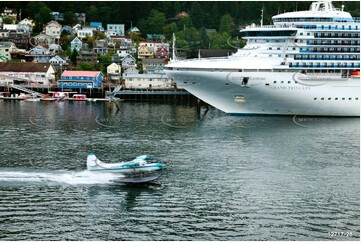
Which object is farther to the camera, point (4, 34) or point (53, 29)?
point (53, 29)

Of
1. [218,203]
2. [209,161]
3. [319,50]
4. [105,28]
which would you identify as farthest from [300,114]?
[105,28]

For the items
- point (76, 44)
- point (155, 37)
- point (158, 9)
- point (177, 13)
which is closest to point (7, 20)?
point (76, 44)

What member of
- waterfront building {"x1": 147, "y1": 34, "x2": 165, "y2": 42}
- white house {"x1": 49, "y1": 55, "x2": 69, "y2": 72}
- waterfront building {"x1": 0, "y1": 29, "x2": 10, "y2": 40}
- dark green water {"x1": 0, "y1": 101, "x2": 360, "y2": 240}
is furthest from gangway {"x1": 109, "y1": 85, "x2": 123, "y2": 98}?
waterfront building {"x1": 147, "y1": 34, "x2": 165, "y2": 42}

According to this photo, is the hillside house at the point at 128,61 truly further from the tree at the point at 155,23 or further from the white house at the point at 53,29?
the tree at the point at 155,23

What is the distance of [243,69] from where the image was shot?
Answer: 169 feet

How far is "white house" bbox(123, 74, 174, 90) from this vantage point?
75438 millimetres

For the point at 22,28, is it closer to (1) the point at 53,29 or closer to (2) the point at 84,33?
(1) the point at 53,29

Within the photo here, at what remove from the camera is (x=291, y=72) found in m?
52.2

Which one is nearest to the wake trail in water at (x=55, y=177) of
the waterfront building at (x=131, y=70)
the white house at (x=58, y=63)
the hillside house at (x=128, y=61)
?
the waterfront building at (x=131, y=70)

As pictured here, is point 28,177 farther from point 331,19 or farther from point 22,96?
point 22,96

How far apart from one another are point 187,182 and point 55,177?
6.08 m

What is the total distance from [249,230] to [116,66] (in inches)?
2373

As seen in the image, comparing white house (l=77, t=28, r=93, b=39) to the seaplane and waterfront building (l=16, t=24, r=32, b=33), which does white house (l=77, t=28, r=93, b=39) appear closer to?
waterfront building (l=16, t=24, r=32, b=33)

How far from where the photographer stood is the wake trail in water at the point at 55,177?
29.9 m
